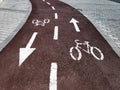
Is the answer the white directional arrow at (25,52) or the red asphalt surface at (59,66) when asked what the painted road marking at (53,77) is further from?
the white directional arrow at (25,52)

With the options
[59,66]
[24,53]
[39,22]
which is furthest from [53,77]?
[39,22]

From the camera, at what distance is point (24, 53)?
9984mm

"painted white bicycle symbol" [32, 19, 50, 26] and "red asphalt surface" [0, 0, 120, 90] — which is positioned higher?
"red asphalt surface" [0, 0, 120, 90]

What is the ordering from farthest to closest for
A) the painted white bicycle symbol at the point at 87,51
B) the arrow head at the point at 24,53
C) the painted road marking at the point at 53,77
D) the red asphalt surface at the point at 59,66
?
the painted white bicycle symbol at the point at 87,51, the arrow head at the point at 24,53, the red asphalt surface at the point at 59,66, the painted road marking at the point at 53,77

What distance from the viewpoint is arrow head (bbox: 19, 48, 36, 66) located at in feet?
30.7

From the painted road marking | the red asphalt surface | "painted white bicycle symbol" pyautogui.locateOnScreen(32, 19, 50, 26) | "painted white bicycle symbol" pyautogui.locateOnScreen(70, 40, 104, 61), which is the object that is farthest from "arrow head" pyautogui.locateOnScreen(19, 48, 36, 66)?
"painted white bicycle symbol" pyautogui.locateOnScreen(32, 19, 50, 26)

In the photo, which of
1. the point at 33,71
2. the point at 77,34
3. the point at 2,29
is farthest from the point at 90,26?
the point at 33,71

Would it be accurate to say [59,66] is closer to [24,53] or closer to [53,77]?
[53,77]

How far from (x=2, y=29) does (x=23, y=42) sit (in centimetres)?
316

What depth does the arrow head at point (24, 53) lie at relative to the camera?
9348 mm

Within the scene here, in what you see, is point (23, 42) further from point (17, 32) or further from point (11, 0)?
point (11, 0)

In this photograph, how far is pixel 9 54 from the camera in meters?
9.96

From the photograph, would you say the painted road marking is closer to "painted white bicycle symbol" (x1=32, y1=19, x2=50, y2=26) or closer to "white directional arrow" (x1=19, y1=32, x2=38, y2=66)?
"white directional arrow" (x1=19, y1=32, x2=38, y2=66)

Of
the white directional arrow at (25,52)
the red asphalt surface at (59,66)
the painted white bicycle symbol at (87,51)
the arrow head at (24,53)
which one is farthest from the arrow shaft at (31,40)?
the painted white bicycle symbol at (87,51)
